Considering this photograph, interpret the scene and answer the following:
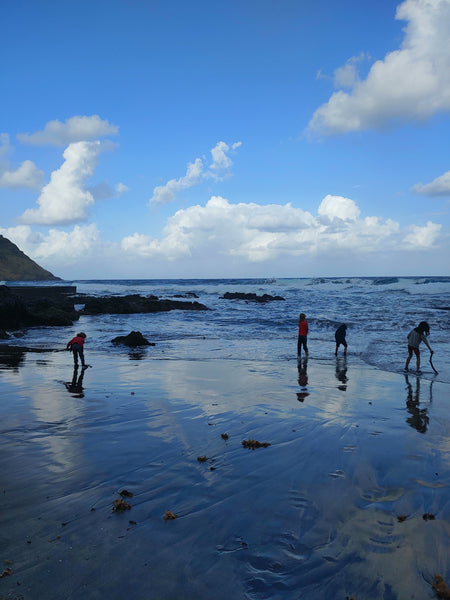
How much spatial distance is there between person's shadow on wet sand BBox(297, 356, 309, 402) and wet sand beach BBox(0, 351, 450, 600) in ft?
0.91

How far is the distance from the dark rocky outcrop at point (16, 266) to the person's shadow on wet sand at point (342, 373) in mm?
132986

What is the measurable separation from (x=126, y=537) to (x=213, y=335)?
1767 centimetres

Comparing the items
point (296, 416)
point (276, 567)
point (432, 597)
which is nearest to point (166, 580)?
point (276, 567)

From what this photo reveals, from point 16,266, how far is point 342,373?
145 metres

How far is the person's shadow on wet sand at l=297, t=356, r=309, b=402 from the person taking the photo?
8906mm

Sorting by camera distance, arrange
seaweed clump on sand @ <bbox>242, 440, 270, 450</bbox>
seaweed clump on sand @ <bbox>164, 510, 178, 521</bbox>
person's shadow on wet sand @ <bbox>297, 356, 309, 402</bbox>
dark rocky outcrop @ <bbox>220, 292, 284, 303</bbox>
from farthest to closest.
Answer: dark rocky outcrop @ <bbox>220, 292, 284, 303</bbox>
person's shadow on wet sand @ <bbox>297, 356, 309, 402</bbox>
seaweed clump on sand @ <bbox>242, 440, 270, 450</bbox>
seaweed clump on sand @ <bbox>164, 510, 178, 521</bbox>

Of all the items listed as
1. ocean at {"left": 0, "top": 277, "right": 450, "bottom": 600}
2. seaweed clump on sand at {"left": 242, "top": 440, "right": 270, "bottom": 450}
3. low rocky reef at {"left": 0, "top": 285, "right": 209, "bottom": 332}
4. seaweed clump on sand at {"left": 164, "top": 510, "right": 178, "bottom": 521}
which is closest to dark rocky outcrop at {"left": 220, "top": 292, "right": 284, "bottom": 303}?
low rocky reef at {"left": 0, "top": 285, "right": 209, "bottom": 332}

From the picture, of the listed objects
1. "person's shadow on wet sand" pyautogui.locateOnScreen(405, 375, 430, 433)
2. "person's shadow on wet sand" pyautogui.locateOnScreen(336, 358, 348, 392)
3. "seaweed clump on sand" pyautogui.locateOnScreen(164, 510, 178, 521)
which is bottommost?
"person's shadow on wet sand" pyautogui.locateOnScreen(336, 358, 348, 392)

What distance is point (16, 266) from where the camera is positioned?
136 meters

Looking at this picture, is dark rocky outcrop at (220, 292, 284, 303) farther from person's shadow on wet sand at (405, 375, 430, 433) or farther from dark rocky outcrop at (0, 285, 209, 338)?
person's shadow on wet sand at (405, 375, 430, 433)

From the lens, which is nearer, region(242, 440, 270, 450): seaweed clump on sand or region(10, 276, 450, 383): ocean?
region(242, 440, 270, 450): seaweed clump on sand

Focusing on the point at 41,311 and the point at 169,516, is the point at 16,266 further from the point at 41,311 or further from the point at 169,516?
the point at 169,516

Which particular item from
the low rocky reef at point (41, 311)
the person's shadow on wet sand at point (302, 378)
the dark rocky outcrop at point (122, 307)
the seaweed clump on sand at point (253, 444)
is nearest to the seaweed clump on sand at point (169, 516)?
the seaweed clump on sand at point (253, 444)

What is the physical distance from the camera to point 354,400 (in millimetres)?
8562
